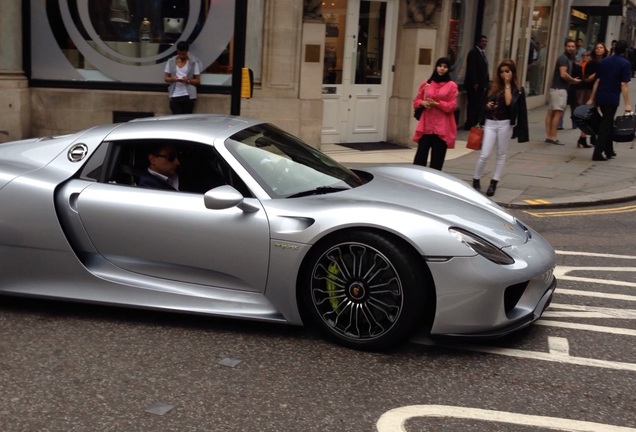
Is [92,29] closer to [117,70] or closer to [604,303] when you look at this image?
[117,70]

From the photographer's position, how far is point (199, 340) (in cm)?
498

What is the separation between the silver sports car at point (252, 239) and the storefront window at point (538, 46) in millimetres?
18155

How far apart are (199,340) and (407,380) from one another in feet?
4.15

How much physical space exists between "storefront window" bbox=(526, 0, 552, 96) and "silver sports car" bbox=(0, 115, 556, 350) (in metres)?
18.2

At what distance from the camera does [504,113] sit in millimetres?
10516

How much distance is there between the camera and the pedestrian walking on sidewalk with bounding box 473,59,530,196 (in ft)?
34.1

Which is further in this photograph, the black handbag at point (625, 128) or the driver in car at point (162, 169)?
the black handbag at point (625, 128)

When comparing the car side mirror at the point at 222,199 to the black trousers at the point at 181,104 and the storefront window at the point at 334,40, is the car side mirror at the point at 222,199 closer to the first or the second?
the black trousers at the point at 181,104

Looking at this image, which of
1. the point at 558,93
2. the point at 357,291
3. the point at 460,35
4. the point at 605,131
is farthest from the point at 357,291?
the point at 460,35

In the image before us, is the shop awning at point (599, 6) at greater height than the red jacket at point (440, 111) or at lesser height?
greater

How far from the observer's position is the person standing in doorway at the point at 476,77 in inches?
699

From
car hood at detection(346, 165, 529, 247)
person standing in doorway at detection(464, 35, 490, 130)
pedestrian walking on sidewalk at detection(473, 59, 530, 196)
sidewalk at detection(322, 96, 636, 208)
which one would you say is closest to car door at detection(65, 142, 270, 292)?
car hood at detection(346, 165, 529, 247)

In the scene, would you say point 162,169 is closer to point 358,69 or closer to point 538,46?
point 358,69

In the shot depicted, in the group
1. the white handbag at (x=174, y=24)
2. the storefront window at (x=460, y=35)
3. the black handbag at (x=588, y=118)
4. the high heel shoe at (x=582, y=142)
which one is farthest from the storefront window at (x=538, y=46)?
the white handbag at (x=174, y=24)
